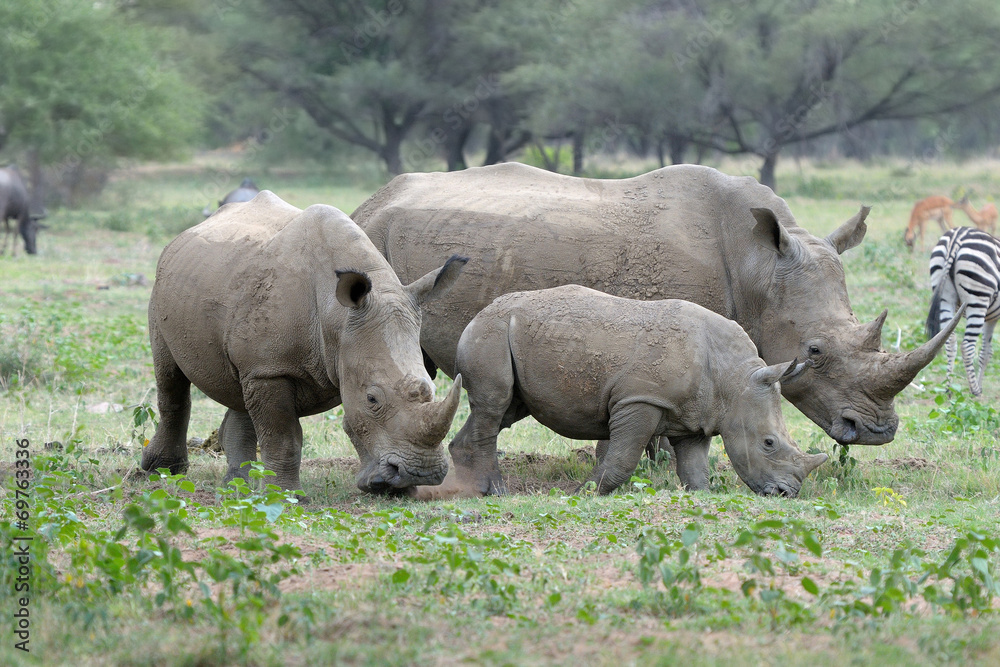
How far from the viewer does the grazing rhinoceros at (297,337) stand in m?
6.28

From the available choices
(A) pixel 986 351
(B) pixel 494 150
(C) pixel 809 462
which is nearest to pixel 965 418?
(C) pixel 809 462

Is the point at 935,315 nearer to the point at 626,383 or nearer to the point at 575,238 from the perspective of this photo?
the point at 575,238

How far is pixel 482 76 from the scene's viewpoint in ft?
129

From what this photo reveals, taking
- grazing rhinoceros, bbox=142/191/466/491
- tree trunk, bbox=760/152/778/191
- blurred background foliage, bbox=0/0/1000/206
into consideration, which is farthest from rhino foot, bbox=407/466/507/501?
tree trunk, bbox=760/152/778/191

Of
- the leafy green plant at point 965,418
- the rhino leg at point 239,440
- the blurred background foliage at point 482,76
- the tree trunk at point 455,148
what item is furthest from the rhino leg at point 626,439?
the tree trunk at point 455,148

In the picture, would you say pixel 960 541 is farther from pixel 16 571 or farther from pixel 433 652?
pixel 16 571

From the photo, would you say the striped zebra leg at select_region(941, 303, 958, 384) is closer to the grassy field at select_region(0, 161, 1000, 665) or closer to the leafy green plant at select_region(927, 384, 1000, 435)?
the leafy green plant at select_region(927, 384, 1000, 435)

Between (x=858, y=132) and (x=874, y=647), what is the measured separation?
42325mm

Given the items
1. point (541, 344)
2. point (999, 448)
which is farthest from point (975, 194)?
point (541, 344)

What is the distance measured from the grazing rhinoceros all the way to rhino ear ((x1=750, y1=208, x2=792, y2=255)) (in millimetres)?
2075

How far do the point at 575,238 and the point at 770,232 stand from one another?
1.26m

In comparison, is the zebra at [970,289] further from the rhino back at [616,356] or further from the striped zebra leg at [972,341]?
the rhino back at [616,356]

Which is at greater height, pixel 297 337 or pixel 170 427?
pixel 297 337

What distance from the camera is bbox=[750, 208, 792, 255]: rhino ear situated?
761 cm
